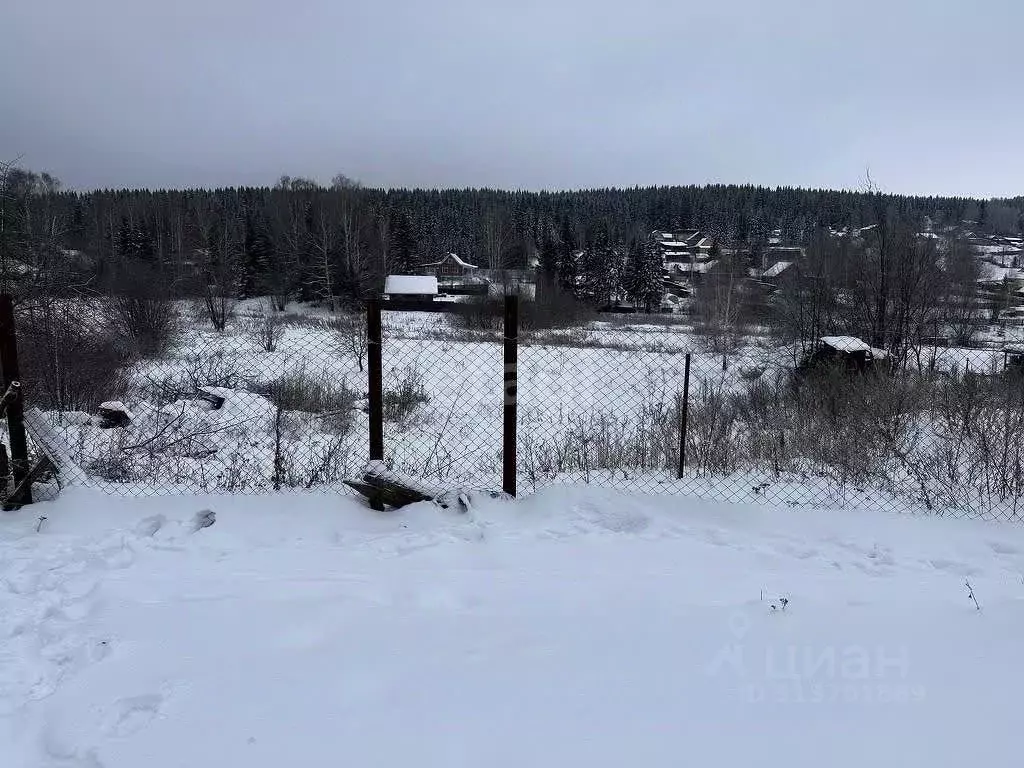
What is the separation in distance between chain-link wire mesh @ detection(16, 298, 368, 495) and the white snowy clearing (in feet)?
2.53

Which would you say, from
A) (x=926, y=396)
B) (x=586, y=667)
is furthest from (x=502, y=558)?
(x=926, y=396)

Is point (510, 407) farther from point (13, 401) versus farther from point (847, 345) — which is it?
point (847, 345)

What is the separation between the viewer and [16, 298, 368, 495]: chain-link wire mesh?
471 centimetres

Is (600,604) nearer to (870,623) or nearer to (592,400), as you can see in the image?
(870,623)

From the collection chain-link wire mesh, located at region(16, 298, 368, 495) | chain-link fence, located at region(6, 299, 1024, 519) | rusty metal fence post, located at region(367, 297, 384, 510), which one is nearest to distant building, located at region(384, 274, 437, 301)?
chain-link fence, located at region(6, 299, 1024, 519)

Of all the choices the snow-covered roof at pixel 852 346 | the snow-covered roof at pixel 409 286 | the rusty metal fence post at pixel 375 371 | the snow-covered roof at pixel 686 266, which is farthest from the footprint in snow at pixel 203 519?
the snow-covered roof at pixel 686 266

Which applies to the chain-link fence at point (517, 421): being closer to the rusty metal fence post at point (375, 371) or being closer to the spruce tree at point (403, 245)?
the rusty metal fence post at point (375, 371)

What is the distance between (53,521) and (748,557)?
14.0 feet

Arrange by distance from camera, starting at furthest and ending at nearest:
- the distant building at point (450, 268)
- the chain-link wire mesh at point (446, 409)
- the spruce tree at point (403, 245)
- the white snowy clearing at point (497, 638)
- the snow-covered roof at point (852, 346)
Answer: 1. the distant building at point (450, 268)
2. the spruce tree at point (403, 245)
3. the snow-covered roof at point (852, 346)
4. the chain-link wire mesh at point (446, 409)
5. the white snowy clearing at point (497, 638)

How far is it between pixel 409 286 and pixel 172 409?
34.0m

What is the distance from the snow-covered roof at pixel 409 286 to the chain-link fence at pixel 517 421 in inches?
814

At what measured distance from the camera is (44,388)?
9758 mm

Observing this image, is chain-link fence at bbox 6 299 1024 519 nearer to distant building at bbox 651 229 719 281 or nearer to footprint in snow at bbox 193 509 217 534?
footprint in snow at bbox 193 509 217 534

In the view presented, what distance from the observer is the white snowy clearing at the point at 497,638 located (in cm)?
206
